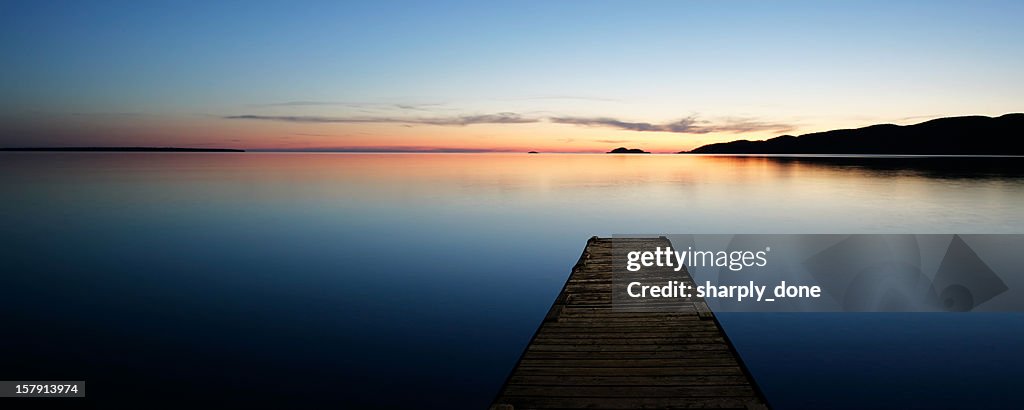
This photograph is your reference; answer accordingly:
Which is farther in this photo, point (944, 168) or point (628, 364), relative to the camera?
point (944, 168)

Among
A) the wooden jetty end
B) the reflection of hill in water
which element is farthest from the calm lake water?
the reflection of hill in water

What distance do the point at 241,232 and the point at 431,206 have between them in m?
15.2

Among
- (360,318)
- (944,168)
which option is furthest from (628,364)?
(944,168)

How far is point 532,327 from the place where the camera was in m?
14.3

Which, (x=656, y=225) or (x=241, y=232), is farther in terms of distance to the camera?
(x=656, y=225)

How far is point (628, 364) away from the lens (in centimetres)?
827

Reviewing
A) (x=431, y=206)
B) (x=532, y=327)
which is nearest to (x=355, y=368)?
(x=532, y=327)

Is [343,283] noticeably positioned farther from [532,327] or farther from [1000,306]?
[1000,306]

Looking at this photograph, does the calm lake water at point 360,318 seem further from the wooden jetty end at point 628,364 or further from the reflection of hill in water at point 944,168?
the reflection of hill in water at point 944,168

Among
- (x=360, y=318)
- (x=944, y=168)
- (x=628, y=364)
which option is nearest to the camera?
(x=628, y=364)

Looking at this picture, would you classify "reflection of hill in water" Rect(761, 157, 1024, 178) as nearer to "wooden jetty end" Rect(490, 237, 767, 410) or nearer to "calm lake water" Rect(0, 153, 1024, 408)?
"calm lake water" Rect(0, 153, 1024, 408)

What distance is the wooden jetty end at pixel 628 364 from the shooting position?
23.3 feet

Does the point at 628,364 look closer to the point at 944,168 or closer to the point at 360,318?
the point at 360,318

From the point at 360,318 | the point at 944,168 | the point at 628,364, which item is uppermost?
the point at 944,168
